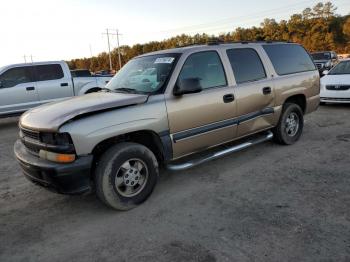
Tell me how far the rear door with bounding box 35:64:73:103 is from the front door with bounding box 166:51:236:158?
6.94 metres

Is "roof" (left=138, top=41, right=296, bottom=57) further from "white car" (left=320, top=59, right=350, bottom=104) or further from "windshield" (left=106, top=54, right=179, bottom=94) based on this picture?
"white car" (left=320, top=59, right=350, bottom=104)

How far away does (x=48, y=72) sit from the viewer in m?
10.4

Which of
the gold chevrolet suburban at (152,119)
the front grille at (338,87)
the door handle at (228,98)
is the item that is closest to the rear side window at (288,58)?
the gold chevrolet suburban at (152,119)

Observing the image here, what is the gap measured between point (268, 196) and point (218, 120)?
1.27 m

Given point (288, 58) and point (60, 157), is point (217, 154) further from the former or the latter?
point (288, 58)

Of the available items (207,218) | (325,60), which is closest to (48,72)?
(207,218)

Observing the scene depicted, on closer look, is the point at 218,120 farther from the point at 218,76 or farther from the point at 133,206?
the point at 133,206

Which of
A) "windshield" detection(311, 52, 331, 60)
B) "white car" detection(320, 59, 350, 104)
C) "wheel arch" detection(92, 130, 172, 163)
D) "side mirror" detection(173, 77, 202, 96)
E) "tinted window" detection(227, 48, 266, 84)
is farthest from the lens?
"windshield" detection(311, 52, 331, 60)

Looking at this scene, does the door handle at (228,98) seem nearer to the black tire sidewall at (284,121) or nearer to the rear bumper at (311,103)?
the black tire sidewall at (284,121)

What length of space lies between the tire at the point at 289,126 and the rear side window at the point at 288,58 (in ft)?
2.17

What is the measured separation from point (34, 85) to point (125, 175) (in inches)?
290

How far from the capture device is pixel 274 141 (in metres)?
6.32

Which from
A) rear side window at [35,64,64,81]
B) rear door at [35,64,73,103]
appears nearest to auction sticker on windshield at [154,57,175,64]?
rear door at [35,64,73,103]

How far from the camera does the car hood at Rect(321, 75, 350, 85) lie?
9812 mm
